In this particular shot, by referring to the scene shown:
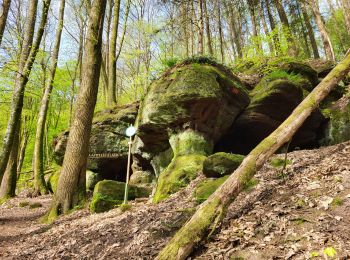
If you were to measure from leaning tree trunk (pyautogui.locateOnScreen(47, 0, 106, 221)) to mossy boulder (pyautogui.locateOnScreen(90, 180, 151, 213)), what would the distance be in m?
0.57

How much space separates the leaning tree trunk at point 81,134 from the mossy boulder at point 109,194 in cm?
57

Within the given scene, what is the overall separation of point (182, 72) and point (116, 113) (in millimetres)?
4379

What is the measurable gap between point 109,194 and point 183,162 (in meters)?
2.42

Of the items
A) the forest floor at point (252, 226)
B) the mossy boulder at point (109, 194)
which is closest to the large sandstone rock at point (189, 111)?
the mossy boulder at point (109, 194)

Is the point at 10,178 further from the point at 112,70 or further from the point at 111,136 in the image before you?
the point at 112,70

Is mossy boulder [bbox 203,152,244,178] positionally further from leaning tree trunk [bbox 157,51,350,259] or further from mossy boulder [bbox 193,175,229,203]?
leaning tree trunk [bbox 157,51,350,259]

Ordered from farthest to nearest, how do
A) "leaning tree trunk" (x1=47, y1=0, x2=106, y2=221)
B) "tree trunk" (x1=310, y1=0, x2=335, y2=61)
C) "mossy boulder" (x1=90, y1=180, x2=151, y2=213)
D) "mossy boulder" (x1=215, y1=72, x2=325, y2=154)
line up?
1. "tree trunk" (x1=310, y1=0, x2=335, y2=61)
2. "mossy boulder" (x1=215, y1=72, x2=325, y2=154)
3. "leaning tree trunk" (x1=47, y1=0, x2=106, y2=221)
4. "mossy boulder" (x1=90, y1=180, x2=151, y2=213)

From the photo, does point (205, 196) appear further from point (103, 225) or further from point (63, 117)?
point (63, 117)

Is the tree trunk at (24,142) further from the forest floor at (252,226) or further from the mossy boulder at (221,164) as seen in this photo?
the mossy boulder at (221,164)

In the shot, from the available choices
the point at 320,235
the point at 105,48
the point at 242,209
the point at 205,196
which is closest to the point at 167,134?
the point at 205,196

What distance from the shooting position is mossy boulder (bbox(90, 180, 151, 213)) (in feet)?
26.3

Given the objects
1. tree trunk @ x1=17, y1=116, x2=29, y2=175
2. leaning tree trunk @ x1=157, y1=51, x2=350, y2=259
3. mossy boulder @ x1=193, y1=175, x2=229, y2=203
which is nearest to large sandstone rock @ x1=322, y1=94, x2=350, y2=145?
leaning tree trunk @ x1=157, y1=51, x2=350, y2=259

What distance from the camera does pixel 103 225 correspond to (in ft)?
20.1

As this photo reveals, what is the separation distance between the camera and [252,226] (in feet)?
13.4
